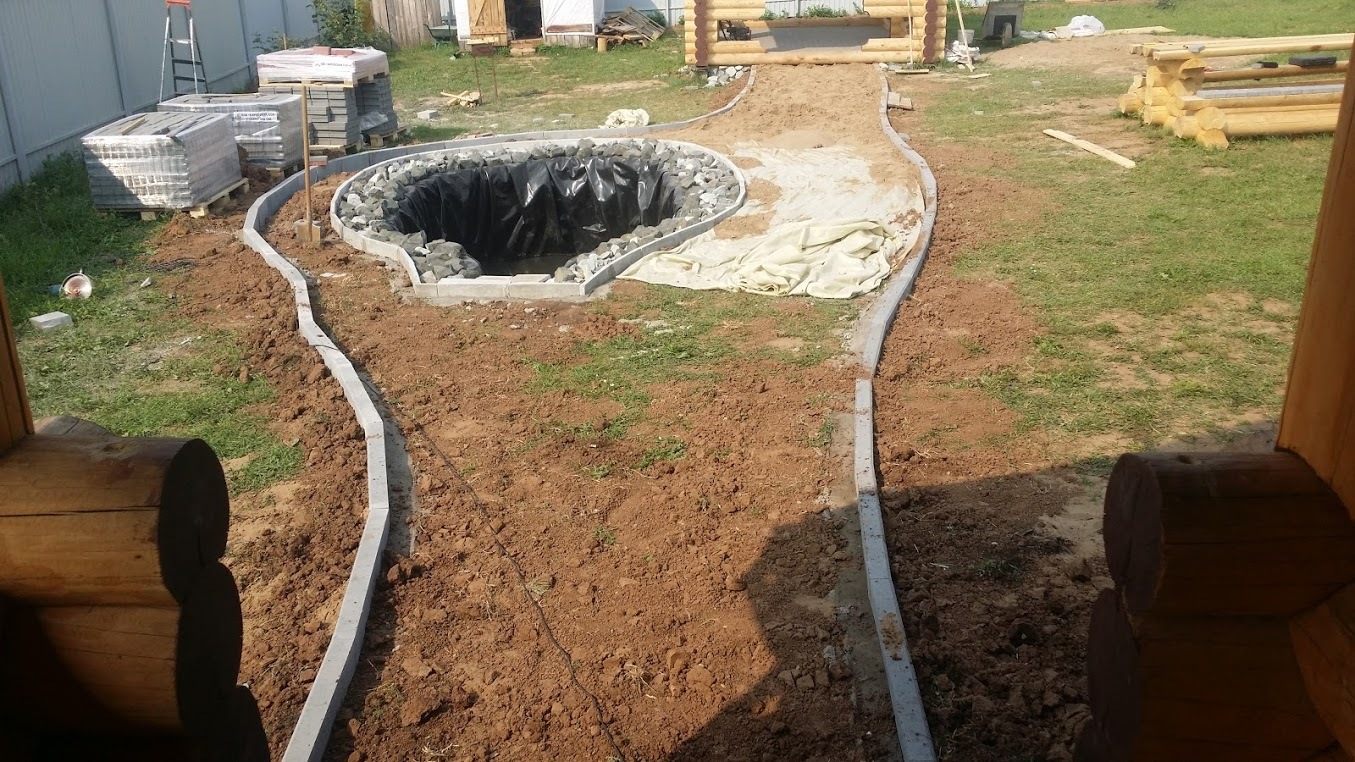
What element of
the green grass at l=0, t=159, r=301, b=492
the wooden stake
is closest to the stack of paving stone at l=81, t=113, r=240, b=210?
the green grass at l=0, t=159, r=301, b=492

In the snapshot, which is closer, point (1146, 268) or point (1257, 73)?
point (1146, 268)

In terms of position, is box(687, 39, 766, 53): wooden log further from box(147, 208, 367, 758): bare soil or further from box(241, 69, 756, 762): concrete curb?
box(147, 208, 367, 758): bare soil

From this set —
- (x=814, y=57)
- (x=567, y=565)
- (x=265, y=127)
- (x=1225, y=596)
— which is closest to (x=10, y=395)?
(x=1225, y=596)

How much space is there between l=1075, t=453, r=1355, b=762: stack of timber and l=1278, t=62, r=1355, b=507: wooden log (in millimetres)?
40

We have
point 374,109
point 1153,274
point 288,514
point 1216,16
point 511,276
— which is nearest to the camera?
point 288,514

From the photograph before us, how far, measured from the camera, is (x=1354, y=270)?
1.61 meters

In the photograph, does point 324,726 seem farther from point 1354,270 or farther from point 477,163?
point 477,163

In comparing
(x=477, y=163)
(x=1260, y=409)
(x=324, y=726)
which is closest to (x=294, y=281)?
(x=477, y=163)

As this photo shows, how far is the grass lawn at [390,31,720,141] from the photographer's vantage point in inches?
659

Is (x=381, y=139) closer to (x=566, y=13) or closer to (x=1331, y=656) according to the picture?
(x=566, y=13)

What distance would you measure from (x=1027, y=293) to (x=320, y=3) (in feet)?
65.5

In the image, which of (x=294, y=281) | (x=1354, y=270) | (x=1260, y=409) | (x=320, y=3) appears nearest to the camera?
(x=1354, y=270)

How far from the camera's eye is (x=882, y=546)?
4750mm

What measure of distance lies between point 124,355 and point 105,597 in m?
6.78
